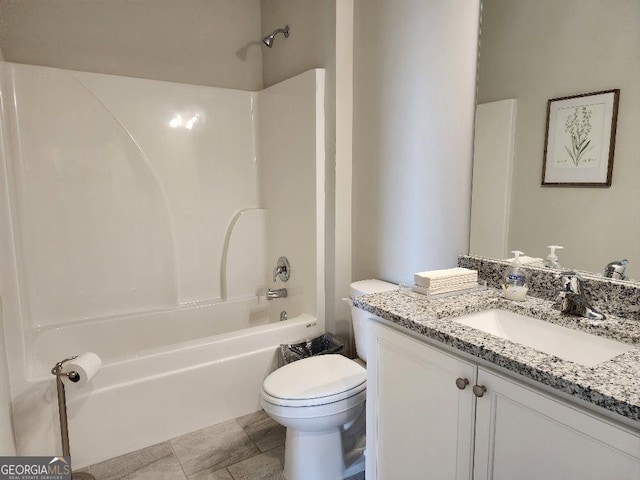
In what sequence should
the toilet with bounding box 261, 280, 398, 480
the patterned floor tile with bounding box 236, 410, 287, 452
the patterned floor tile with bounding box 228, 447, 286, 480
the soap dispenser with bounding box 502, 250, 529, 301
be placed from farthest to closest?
the patterned floor tile with bounding box 236, 410, 287, 452 < the patterned floor tile with bounding box 228, 447, 286, 480 < the toilet with bounding box 261, 280, 398, 480 < the soap dispenser with bounding box 502, 250, 529, 301

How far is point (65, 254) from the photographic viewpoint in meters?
2.49

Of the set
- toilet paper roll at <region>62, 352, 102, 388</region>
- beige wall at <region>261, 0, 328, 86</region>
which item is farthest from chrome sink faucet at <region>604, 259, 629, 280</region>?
toilet paper roll at <region>62, 352, 102, 388</region>

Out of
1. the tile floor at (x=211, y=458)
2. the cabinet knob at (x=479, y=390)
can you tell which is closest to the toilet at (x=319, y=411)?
the tile floor at (x=211, y=458)

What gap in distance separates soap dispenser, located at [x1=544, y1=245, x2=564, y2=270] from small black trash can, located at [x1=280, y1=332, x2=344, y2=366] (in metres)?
1.23

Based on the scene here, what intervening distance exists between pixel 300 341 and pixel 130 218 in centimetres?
139

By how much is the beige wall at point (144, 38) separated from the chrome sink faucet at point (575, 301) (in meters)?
2.62

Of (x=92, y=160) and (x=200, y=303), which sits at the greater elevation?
(x=92, y=160)

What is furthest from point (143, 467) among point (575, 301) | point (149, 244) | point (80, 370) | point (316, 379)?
point (575, 301)

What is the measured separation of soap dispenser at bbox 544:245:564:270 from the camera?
1.43 m

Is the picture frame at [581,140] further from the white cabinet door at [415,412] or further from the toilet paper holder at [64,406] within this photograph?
the toilet paper holder at [64,406]

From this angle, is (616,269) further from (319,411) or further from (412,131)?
(319,411)

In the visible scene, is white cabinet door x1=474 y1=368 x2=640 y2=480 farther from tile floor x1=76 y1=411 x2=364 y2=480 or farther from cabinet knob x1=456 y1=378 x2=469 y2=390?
tile floor x1=76 y1=411 x2=364 y2=480

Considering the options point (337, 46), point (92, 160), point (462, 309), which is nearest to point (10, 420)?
point (92, 160)

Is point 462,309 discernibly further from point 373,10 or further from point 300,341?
point 373,10
